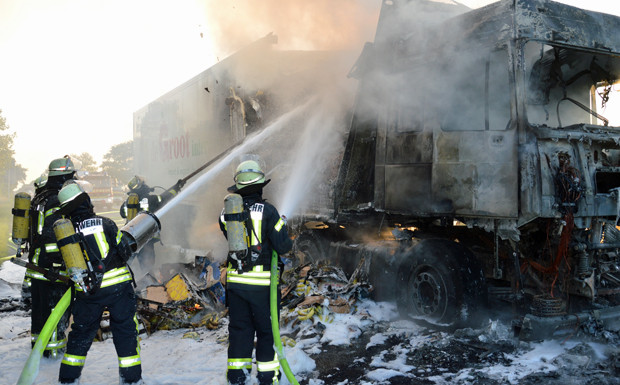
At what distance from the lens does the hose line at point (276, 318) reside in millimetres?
3453

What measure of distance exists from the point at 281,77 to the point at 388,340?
4984 mm

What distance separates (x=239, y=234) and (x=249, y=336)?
2.61ft

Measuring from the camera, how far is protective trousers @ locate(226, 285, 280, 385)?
3453 mm

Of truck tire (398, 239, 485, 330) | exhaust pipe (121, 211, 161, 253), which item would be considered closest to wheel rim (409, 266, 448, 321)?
truck tire (398, 239, 485, 330)

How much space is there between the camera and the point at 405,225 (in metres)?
5.64

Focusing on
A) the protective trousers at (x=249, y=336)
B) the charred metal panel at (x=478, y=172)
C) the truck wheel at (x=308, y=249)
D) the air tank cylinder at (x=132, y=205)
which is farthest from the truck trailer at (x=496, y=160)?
the air tank cylinder at (x=132, y=205)

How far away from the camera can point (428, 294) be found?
5031mm

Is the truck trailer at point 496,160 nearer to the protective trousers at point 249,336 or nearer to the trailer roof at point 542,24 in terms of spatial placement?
the trailer roof at point 542,24

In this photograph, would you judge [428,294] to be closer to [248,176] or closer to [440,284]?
[440,284]

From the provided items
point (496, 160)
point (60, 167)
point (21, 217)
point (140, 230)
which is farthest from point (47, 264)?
point (496, 160)

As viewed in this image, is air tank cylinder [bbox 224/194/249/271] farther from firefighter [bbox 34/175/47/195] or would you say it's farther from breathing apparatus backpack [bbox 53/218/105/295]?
firefighter [bbox 34/175/47/195]

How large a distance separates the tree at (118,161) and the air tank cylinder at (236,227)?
5922 centimetres

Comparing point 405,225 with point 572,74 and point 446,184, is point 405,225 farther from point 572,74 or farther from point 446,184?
point 572,74

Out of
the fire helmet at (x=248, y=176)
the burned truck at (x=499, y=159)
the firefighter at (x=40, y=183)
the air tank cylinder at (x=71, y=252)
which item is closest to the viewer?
the air tank cylinder at (x=71, y=252)
